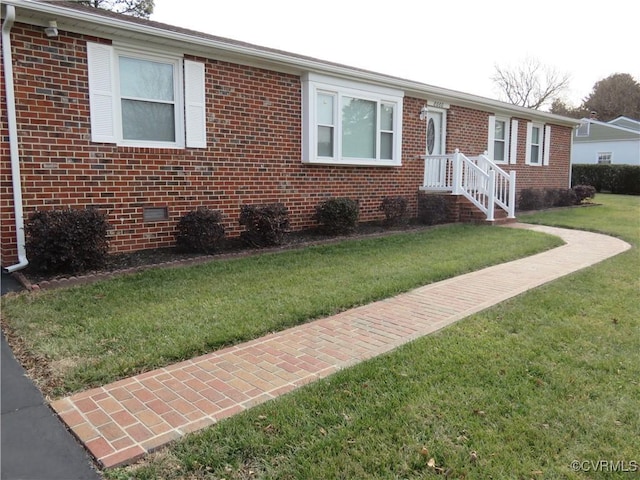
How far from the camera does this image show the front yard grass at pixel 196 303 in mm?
3557

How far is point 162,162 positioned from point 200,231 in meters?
1.29

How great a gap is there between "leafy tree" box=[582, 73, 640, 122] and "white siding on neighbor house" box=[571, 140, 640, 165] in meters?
16.4

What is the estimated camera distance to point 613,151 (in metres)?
30.2

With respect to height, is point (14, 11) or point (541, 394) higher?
point (14, 11)

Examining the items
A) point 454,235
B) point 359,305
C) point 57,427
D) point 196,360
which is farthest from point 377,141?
point 57,427

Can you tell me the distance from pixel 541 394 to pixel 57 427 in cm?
292

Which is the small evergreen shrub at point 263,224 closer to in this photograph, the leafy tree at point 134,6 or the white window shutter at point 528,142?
the white window shutter at point 528,142

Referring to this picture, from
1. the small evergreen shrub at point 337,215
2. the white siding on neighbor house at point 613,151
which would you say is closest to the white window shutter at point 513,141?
the small evergreen shrub at point 337,215

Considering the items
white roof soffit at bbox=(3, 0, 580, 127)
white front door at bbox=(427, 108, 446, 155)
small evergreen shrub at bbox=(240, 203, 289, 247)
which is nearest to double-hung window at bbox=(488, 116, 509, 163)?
white front door at bbox=(427, 108, 446, 155)

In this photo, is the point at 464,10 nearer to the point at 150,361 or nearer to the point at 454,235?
the point at 454,235

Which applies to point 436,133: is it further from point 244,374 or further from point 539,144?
point 244,374

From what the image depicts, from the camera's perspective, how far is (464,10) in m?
9.99

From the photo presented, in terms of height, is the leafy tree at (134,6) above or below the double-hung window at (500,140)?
above

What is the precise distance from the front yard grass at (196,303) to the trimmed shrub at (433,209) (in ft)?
10.1
